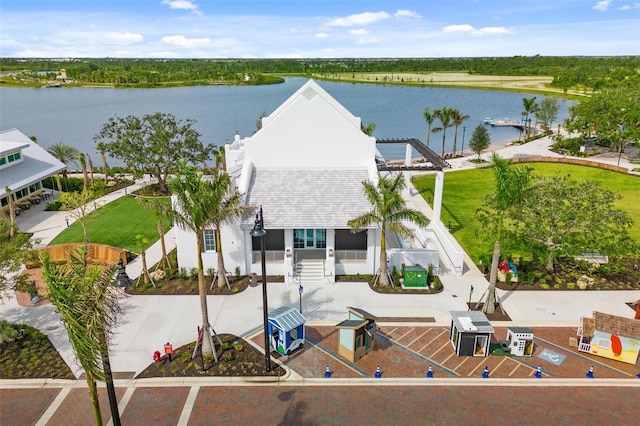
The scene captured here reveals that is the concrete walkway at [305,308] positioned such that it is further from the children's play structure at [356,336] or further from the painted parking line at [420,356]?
the children's play structure at [356,336]

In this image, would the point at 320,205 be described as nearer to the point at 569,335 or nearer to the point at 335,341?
the point at 335,341

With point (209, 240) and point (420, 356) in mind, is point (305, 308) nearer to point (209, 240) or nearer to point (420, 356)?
point (420, 356)

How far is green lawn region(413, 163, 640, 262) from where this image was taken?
109 feet

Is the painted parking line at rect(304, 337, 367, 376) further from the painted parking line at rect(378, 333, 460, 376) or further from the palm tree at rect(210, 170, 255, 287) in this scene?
the palm tree at rect(210, 170, 255, 287)

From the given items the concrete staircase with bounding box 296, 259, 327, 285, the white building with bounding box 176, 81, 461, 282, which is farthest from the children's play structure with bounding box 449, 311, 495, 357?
the concrete staircase with bounding box 296, 259, 327, 285

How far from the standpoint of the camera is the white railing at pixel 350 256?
1072 inches

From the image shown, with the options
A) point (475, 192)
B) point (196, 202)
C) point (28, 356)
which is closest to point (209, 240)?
point (196, 202)

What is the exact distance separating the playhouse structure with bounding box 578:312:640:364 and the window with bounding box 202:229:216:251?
1934 centimetres

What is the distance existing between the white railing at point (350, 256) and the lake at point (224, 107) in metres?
46.3

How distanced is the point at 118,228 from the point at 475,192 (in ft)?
107

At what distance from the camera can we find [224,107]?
11838cm

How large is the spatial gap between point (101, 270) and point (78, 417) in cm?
926

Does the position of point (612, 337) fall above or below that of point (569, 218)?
below

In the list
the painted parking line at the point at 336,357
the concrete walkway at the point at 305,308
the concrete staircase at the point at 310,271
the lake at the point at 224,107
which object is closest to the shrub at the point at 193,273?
the concrete walkway at the point at 305,308
